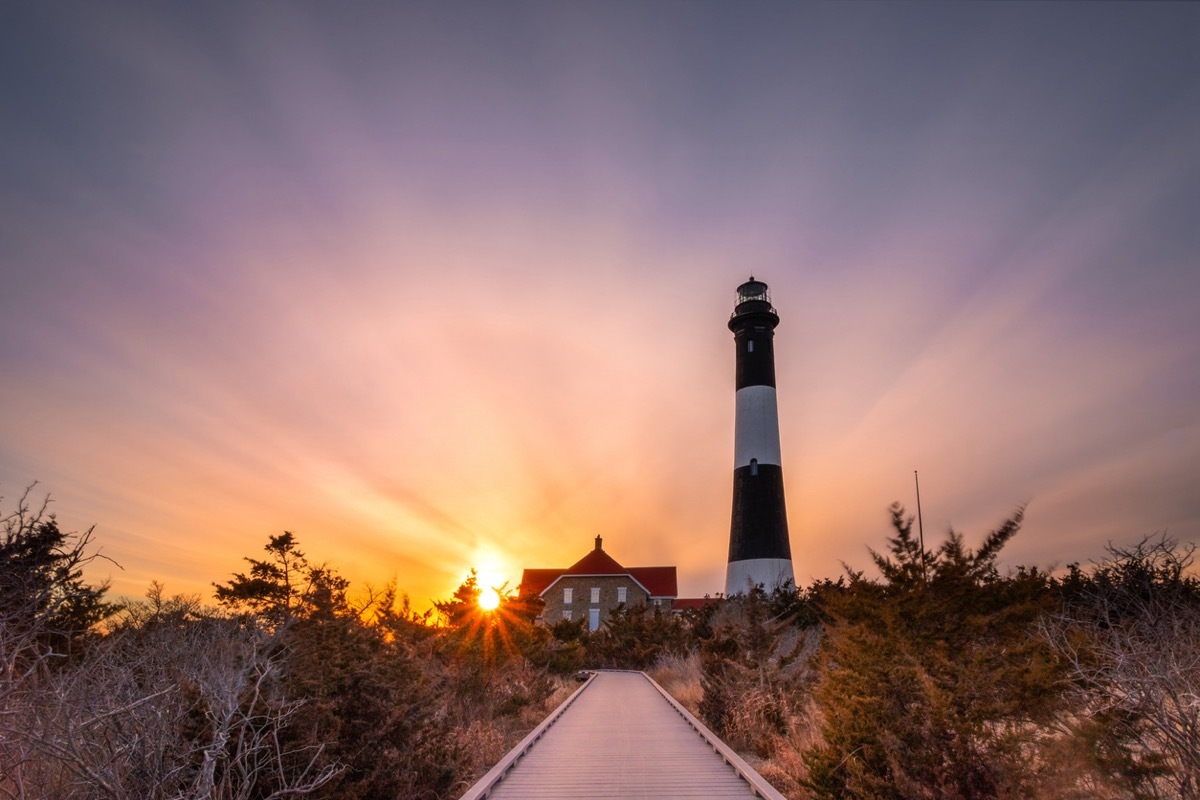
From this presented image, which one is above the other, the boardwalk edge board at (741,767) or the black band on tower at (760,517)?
the black band on tower at (760,517)

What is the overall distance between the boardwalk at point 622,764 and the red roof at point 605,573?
34.1 metres

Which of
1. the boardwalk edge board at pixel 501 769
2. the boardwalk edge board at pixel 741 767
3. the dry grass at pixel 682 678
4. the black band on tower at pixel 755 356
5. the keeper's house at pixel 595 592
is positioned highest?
the black band on tower at pixel 755 356

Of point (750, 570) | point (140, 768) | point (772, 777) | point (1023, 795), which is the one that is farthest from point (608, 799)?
point (750, 570)

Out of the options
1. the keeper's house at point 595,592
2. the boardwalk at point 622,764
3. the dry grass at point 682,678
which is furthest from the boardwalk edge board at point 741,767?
the keeper's house at point 595,592

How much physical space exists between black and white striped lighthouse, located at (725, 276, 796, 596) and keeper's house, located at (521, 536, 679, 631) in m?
15.6

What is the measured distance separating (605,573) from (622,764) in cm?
3904

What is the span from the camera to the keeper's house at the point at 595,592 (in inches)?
1866

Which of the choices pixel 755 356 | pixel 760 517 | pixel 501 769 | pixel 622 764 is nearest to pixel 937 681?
pixel 622 764

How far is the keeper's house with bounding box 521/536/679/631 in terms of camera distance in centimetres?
4741

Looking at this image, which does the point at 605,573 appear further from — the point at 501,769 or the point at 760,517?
the point at 501,769

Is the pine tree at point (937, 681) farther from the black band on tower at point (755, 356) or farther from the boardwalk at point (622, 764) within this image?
the black band on tower at point (755, 356)

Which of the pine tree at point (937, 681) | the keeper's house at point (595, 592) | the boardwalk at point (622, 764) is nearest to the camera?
the pine tree at point (937, 681)

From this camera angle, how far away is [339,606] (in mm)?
9312

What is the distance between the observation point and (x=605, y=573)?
158 ft
